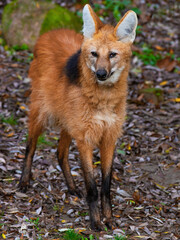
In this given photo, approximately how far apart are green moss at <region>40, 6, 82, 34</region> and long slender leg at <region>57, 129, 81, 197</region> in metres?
3.46

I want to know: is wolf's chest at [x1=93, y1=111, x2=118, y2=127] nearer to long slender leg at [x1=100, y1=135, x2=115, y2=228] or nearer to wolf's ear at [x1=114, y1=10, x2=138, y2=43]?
long slender leg at [x1=100, y1=135, x2=115, y2=228]

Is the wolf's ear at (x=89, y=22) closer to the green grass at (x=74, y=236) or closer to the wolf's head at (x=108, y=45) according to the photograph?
the wolf's head at (x=108, y=45)

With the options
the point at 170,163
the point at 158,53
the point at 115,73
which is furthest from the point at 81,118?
the point at 158,53

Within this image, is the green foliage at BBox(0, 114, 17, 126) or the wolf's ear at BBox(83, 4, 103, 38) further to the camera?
the green foliage at BBox(0, 114, 17, 126)

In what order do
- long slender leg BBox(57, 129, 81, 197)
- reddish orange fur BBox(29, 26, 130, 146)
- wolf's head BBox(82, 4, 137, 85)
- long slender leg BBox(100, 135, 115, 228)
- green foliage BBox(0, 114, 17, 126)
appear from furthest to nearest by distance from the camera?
green foliage BBox(0, 114, 17, 126)
long slender leg BBox(57, 129, 81, 197)
long slender leg BBox(100, 135, 115, 228)
reddish orange fur BBox(29, 26, 130, 146)
wolf's head BBox(82, 4, 137, 85)

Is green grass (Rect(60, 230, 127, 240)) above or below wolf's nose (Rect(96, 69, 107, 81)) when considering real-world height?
below

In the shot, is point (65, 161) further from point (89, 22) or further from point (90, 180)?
point (89, 22)

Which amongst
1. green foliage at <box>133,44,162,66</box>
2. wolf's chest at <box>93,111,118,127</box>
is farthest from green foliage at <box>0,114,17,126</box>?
green foliage at <box>133,44,162,66</box>

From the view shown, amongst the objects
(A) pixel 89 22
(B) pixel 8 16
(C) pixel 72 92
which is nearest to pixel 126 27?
(A) pixel 89 22

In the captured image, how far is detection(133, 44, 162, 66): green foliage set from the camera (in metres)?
7.24

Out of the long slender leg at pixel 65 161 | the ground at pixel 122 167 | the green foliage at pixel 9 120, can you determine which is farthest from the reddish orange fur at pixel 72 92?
the green foliage at pixel 9 120

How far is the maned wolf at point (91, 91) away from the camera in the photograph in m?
3.27

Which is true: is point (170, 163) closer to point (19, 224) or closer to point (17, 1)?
point (19, 224)

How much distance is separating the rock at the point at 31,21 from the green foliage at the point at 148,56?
1.38 meters
